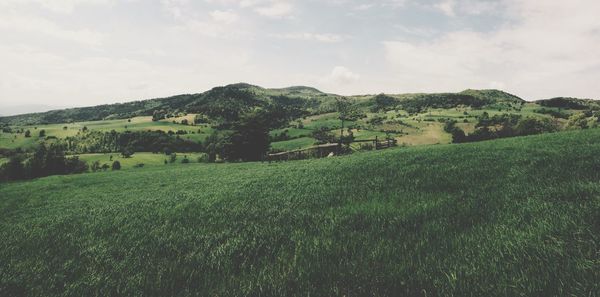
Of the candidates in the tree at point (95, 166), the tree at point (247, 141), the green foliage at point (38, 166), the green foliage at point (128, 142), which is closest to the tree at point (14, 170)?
the green foliage at point (38, 166)

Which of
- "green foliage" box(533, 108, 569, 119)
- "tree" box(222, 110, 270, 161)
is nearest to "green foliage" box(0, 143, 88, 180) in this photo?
"tree" box(222, 110, 270, 161)

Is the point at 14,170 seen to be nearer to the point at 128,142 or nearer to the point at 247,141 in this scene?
the point at 247,141

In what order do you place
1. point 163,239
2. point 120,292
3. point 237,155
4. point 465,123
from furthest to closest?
point 465,123, point 237,155, point 163,239, point 120,292

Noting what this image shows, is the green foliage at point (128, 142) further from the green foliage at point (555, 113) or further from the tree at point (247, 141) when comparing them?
the green foliage at point (555, 113)

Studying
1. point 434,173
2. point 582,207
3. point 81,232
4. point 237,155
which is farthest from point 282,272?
point 237,155

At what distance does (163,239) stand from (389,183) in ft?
25.1

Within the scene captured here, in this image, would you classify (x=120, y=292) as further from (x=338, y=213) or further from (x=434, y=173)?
(x=434, y=173)

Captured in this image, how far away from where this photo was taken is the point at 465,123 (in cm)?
15412

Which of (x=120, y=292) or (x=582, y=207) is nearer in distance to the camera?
(x=120, y=292)

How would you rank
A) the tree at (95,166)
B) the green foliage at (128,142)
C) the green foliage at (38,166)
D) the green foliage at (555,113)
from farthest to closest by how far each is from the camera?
the green foliage at (128,142) < the green foliage at (555,113) < the tree at (95,166) < the green foliage at (38,166)

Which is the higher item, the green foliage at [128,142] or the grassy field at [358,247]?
the grassy field at [358,247]

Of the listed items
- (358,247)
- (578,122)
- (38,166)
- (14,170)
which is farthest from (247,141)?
(578,122)

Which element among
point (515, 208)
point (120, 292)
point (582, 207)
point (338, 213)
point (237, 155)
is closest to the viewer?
point (120, 292)

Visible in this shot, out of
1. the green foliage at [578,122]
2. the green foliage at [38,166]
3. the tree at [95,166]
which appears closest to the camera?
the green foliage at [38,166]
